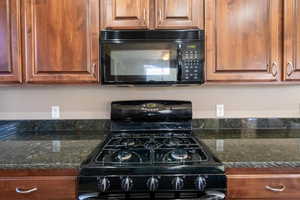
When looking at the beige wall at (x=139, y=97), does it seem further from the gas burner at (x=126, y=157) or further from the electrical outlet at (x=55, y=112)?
the gas burner at (x=126, y=157)

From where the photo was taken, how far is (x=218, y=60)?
1749mm

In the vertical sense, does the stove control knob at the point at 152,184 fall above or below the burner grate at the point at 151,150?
below

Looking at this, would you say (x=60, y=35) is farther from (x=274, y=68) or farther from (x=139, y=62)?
(x=274, y=68)

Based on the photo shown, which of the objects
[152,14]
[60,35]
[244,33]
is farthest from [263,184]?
[60,35]

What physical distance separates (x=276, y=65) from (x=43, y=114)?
1.76m

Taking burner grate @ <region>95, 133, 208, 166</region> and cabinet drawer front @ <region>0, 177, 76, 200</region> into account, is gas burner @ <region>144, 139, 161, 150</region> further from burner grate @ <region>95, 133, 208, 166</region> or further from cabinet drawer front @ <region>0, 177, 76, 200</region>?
cabinet drawer front @ <region>0, 177, 76, 200</region>

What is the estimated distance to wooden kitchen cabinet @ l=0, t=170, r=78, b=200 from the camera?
51.3 inches

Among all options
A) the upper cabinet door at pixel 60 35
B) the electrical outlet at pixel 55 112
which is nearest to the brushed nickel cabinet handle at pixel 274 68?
the upper cabinet door at pixel 60 35

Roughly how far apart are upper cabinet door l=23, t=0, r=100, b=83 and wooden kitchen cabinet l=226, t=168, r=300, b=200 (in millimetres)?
1109

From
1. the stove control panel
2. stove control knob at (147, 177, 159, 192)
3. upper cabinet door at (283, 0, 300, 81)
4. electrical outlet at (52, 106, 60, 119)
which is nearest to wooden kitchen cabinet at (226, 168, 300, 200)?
the stove control panel

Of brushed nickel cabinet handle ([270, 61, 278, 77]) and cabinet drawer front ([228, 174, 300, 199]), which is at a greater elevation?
brushed nickel cabinet handle ([270, 61, 278, 77])

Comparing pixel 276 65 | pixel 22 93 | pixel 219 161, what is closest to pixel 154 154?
pixel 219 161

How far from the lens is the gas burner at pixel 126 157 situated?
1333 mm

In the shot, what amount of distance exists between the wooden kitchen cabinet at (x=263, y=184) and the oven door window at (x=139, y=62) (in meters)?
0.72
